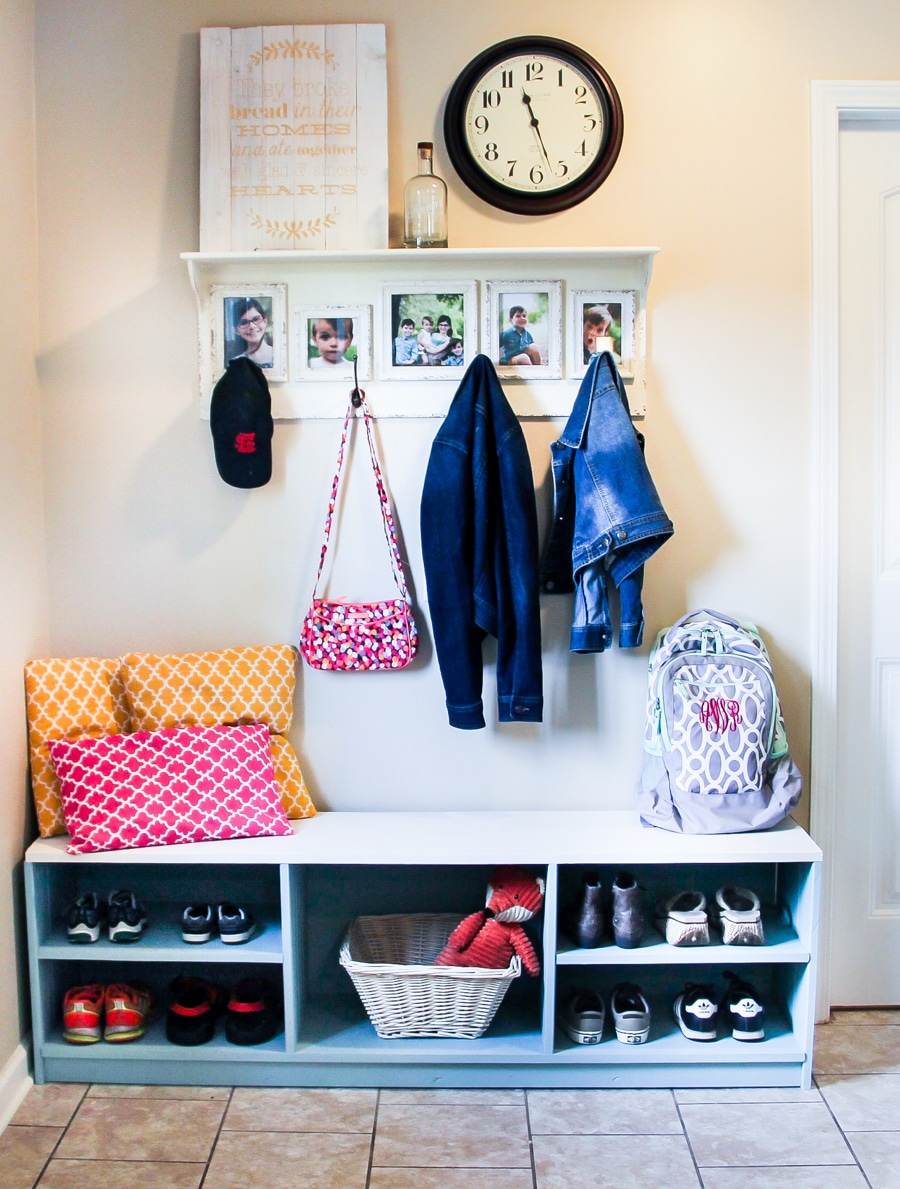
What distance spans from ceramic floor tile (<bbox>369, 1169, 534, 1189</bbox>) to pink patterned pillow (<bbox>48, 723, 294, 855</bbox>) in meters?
0.70

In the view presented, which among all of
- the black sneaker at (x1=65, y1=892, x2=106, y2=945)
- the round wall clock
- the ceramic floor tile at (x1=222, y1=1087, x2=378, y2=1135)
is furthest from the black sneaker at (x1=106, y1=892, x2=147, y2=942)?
the round wall clock

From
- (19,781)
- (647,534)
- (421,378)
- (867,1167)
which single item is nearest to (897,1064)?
(867,1167)

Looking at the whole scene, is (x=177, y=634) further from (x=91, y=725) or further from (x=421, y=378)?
(x=421, y=378)

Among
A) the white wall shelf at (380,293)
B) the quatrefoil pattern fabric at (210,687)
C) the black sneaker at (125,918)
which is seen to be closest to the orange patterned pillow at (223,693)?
the quatrefoil pattern fabric at (210,687)

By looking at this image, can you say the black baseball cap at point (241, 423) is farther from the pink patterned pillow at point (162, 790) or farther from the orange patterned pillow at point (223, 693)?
the pink patterned pillow at point (162, 790)

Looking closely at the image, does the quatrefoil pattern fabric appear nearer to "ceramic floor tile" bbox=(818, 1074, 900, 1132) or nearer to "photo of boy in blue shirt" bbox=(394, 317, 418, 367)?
"photo of boy in blue shirt" bbox=(394, 317, 418, 367)

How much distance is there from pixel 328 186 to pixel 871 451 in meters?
1.41

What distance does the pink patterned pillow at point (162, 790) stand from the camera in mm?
2131

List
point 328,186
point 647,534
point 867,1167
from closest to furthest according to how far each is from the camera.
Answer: point 867,1167
point 647,534
point 328,186

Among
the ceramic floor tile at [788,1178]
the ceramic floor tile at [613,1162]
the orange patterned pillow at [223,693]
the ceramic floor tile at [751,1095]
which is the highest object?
the orange patterned pillow at [223,693]

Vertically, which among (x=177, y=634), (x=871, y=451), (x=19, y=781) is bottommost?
(x=19, y=781)

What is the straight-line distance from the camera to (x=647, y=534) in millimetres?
2141

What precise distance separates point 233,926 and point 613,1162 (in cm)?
90

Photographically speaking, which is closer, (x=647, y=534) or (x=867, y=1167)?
(x=867, y=1167)
